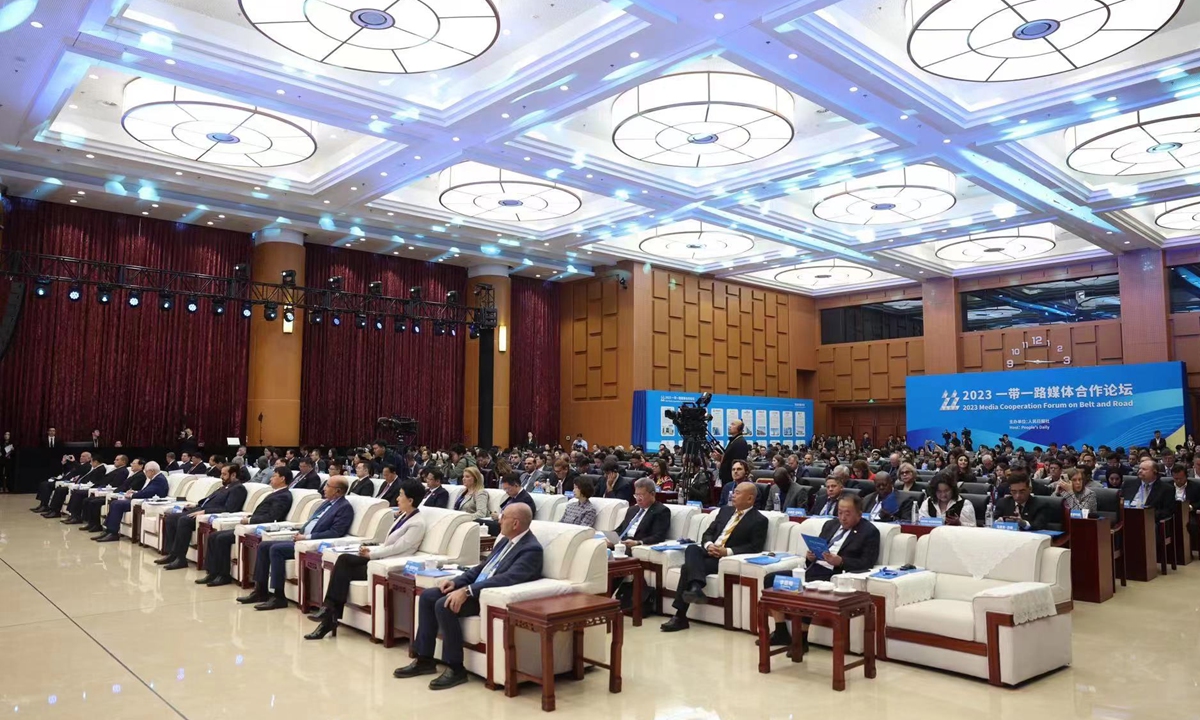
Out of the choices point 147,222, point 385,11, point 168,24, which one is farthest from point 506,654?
point 147,222

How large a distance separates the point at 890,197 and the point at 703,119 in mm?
5723

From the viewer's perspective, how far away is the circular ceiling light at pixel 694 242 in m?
19.1

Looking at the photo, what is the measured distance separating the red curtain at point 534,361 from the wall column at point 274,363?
20.2 feet

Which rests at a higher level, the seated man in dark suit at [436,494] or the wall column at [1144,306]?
the wall column at [1144,306]

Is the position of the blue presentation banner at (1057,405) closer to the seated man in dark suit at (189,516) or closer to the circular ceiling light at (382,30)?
the circular ceiling light at (382,30)

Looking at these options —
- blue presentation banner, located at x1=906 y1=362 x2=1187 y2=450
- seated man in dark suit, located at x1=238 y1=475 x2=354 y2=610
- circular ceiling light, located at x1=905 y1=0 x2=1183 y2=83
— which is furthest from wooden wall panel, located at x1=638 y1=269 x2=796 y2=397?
seated man in dark suit, located at x1=238 y1=475 x2=354 y2=610

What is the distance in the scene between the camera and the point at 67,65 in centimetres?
1012

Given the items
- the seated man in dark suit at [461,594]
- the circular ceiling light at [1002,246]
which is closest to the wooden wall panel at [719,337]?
the circular ceiling light at [1002,246]

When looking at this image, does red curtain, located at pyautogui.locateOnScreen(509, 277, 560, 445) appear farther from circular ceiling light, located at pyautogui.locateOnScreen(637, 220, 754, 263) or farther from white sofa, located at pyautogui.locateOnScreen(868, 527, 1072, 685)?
white sofa, located at pyautogui.locateOnScreen(868, 527, 1072, 685)

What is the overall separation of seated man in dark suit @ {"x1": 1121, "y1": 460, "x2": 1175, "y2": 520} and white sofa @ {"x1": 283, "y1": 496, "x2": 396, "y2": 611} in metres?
7.34

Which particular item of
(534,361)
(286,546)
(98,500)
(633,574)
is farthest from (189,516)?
(534,361)

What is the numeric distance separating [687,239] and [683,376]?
4482 mm

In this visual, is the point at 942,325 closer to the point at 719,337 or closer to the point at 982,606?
the point at 719,337

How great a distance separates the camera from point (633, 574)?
6000 mm
